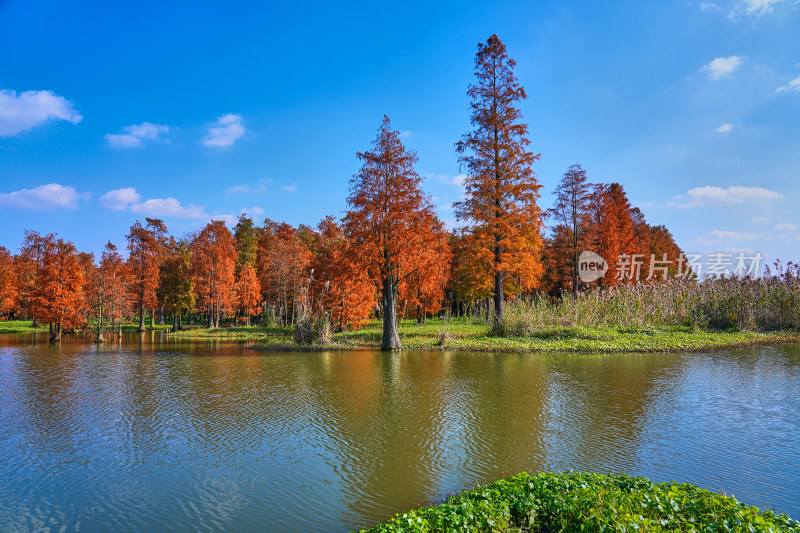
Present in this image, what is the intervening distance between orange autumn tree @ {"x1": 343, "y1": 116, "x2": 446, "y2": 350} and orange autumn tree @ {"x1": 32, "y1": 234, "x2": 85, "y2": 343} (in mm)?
23237

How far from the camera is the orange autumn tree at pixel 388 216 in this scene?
20875 mm

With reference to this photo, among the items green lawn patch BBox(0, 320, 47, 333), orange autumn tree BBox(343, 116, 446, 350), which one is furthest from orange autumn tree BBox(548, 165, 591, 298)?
green lawn patch BBox(0, 320, 47, 333)

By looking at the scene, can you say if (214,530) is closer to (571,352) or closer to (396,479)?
(396,479)

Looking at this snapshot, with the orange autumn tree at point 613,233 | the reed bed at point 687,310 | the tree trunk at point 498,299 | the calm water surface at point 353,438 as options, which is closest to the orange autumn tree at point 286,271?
the tree trunk at point 498,299

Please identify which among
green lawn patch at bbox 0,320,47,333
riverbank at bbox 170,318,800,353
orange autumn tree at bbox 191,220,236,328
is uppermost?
orange autumn tree at bbox 191,220,236,328

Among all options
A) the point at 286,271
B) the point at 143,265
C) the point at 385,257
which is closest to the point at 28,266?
the point at 143,265

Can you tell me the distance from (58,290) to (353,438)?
32307mm

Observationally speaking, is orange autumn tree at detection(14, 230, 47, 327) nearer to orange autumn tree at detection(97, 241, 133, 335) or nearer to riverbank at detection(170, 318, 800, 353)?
orange autumn tree at detection(97, 241, 133, 335)

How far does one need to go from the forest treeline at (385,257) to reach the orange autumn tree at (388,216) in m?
0.05

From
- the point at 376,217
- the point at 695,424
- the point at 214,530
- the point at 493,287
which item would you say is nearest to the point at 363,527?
the point at 214,530

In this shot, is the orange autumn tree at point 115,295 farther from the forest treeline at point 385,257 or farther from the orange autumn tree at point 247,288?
the orange autumn tree at point 247,288

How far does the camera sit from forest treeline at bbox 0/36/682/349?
21.3 m

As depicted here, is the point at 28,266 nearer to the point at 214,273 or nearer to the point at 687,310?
the point at 214,273

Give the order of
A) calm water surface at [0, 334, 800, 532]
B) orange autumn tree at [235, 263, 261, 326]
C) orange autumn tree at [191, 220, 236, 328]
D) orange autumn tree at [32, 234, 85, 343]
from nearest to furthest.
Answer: calm water surface at [0, 334, 800, 532], orange autumn tree at [32, 234, 85, 343], orange autumn tree at [191, 220, 236, 328], orange autumn tree at [235, 263, 261, 326]
